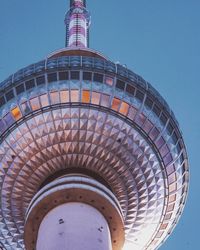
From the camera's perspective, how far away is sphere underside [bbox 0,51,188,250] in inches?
999

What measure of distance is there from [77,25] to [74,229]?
21.6 meters

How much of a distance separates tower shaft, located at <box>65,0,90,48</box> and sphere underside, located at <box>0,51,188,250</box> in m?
11.7

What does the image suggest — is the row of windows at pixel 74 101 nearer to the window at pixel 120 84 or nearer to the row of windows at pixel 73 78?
the row of windows at pixel 73 78

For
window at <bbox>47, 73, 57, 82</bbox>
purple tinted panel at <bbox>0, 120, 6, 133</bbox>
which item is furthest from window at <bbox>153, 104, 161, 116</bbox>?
purple tinted panel at <bbox>0, 120, 6, 133</bbox>

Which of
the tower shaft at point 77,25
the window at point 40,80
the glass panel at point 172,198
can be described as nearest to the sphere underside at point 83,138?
the window at point 40,80

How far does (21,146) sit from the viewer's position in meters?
25.6

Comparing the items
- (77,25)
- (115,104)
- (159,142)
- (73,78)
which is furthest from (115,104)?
(77,25)

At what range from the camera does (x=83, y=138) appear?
25391 mm

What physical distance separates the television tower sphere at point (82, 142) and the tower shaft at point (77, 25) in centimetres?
1138

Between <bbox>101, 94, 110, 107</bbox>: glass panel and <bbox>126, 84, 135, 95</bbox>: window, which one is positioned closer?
<bbox>101, 94, 110, 107</bbox>: glass panel

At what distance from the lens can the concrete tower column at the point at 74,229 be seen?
2188 cm

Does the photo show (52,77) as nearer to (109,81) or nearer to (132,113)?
(109,81)

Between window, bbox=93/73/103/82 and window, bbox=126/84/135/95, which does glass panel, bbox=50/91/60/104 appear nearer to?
window, bbox=93/73/103/82

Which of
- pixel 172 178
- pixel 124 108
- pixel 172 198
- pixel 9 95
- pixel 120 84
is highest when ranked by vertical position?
pixel 120 84
